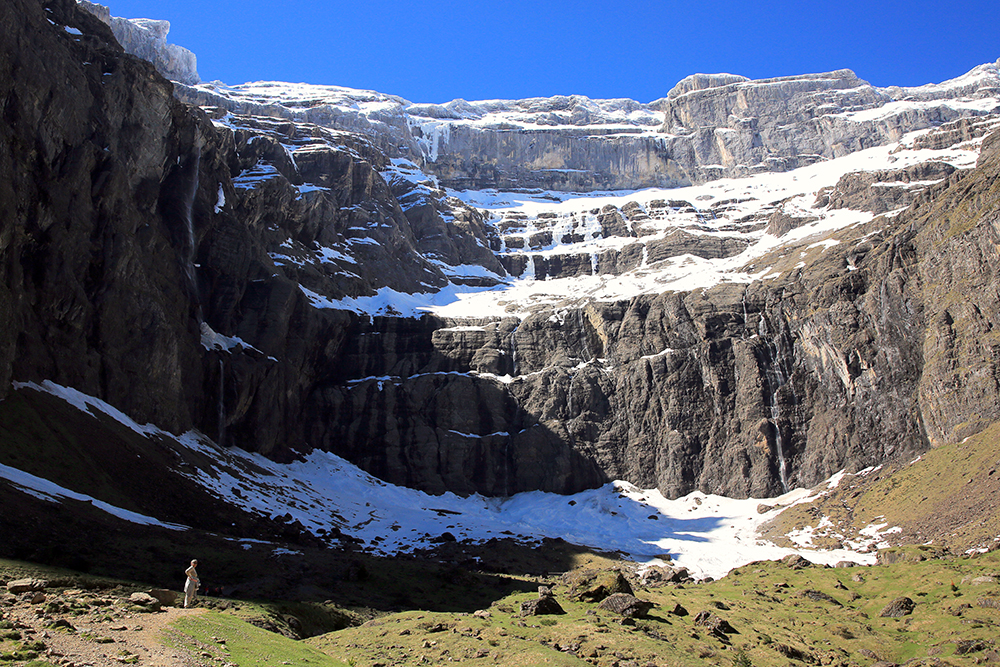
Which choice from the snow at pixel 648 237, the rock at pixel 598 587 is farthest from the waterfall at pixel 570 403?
the rock at pixel 598 587

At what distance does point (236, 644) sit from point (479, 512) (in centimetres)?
7584

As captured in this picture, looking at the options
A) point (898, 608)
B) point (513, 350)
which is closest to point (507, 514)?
point (513, 350)

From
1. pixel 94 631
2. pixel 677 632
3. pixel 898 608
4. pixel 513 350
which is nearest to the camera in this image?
pixel 94 631

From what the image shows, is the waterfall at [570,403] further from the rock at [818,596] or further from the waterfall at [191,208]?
the rock at [818,596]

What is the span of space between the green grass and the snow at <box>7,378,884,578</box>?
2864cm

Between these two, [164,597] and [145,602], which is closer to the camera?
[145,602]

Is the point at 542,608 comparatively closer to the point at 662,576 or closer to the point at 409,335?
the point at 662,576

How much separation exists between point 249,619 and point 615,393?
8406 centimetres

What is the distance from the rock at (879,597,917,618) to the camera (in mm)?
30469

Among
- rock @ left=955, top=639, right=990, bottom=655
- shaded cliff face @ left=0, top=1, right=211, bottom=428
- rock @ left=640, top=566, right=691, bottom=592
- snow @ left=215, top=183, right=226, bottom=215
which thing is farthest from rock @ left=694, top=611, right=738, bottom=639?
snow @ left=215, top=183, right=226, bottom=215

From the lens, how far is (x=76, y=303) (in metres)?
70.2

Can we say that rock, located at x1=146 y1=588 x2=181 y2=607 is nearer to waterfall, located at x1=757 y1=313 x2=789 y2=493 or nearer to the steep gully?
the steep gully

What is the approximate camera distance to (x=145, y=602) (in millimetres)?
24938

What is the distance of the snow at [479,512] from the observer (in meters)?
69.8
